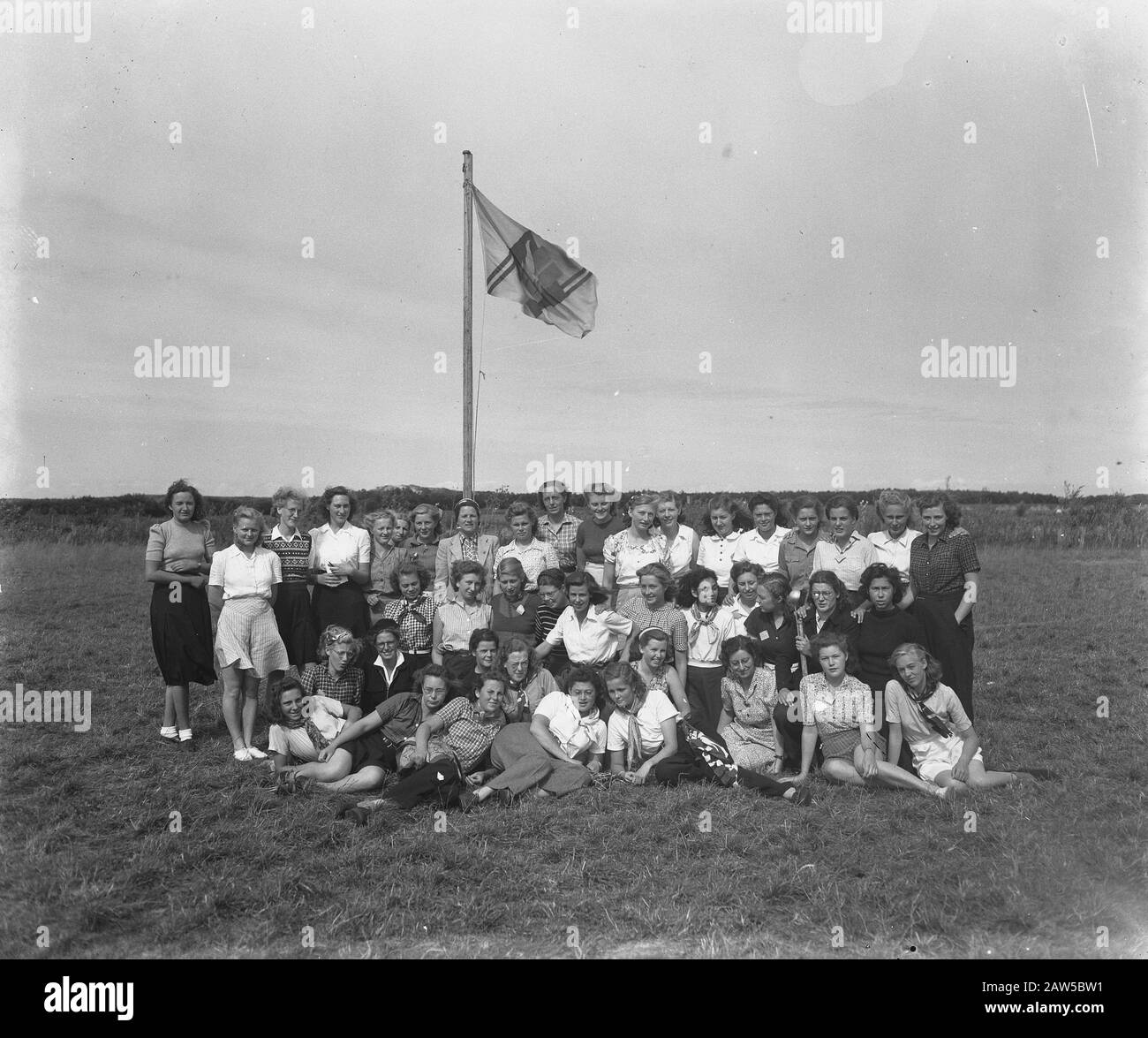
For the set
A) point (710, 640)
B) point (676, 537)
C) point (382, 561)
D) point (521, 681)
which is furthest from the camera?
point (676, 537)

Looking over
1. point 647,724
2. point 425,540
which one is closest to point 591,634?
point 647,724

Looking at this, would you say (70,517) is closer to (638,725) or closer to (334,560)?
(334,560)

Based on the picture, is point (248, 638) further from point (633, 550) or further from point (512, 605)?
point (633, 550)

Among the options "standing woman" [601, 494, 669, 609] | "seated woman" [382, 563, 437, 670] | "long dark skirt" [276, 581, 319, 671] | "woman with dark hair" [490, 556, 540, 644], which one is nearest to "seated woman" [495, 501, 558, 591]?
"woman with dark hair" [490, 556, 540, 644]

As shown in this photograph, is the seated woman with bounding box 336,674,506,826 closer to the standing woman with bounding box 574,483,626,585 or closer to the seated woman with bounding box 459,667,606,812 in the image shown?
the seated woman with bounding box 459,667,606,812

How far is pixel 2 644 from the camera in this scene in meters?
10.9

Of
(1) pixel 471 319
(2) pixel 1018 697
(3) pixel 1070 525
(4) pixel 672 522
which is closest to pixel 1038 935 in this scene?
(4) pixel 672 522

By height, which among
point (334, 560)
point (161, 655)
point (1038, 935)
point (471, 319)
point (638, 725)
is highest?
point (471, 319)

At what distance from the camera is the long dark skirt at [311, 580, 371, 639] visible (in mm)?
7062

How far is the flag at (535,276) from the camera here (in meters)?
9.77

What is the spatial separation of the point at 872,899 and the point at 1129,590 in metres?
13.8

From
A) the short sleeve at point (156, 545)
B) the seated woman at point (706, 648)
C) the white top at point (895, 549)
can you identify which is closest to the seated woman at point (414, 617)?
the short sleeve at point (156, 545)

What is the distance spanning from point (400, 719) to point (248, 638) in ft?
4.34

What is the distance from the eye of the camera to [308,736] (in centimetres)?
627
